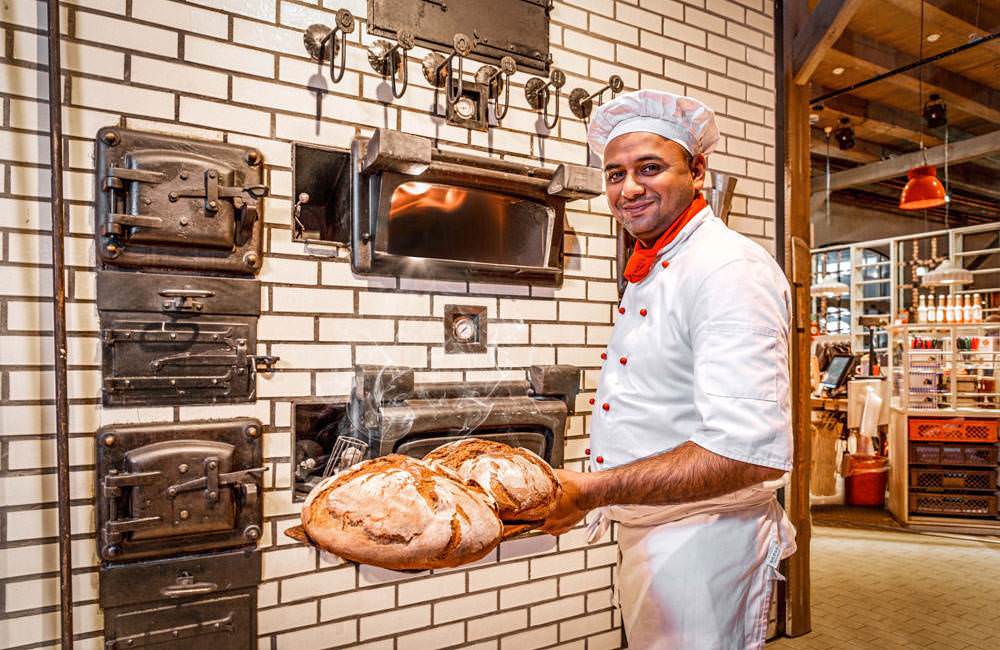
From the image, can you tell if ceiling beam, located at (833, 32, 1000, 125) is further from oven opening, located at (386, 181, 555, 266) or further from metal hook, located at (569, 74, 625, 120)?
oven opening, located at (386, 181, 555, 266)

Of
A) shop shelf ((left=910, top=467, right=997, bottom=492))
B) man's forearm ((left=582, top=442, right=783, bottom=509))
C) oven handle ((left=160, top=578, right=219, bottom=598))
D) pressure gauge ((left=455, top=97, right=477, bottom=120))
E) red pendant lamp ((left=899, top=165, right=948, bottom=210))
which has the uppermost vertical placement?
red pendant lamp ((left=899, top=165, right=948, bottom=210))

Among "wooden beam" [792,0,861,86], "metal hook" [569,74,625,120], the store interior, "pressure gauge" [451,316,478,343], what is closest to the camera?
"pressure gauge" [451,316,478,343]

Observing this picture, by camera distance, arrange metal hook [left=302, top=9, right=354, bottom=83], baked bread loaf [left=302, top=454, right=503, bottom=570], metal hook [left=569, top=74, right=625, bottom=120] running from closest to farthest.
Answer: baked bread loaf [left=302, top=454, right=503, bottom=570]
metal hook [left=302, top=9, right=354, bottom=83]
metal hook [left=569, top=74, right=625, bottom=120]

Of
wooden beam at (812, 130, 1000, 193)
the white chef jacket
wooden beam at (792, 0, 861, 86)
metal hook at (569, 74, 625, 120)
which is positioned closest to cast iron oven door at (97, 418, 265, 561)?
the white chef jacket

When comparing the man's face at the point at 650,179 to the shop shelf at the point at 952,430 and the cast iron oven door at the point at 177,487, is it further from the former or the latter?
the shop shelf at the point at 952,430

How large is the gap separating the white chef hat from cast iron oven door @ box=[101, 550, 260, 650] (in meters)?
1.72

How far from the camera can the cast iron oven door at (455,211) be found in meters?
2.21

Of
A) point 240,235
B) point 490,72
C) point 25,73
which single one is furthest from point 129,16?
point 490,72

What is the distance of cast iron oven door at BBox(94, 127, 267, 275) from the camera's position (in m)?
1.88

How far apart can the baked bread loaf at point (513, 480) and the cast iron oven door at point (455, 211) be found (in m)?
1.01

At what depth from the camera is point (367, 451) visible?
7.36 ft

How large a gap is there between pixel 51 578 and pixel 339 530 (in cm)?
124

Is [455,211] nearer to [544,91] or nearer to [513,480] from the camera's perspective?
[544,91]

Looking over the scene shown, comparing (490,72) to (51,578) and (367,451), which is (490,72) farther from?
(51,578)
